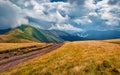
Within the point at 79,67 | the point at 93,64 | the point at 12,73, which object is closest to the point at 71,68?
the point at 79,67

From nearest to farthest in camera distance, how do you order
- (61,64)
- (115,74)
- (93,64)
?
(115,74) < (93,64) < (61,64)

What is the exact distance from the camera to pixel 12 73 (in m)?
41.2

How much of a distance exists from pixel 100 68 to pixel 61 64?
933 cm

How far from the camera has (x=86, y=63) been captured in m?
42.2

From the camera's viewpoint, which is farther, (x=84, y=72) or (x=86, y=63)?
(x=86, y=63)

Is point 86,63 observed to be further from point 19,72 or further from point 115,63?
point 19,72

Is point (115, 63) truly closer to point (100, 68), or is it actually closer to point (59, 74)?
point (100, 68)

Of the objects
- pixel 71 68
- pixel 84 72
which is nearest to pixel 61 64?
pixel 71 68

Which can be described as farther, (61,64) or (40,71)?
(61,64)

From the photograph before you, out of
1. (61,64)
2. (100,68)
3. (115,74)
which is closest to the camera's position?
(115,74)

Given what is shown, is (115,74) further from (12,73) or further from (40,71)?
(12,73)

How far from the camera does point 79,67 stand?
39.9 metres

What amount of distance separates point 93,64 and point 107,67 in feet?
10.8

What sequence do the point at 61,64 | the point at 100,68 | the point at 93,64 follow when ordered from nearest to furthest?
the point at 100,68
the point at 93,64
the point at 61,64
